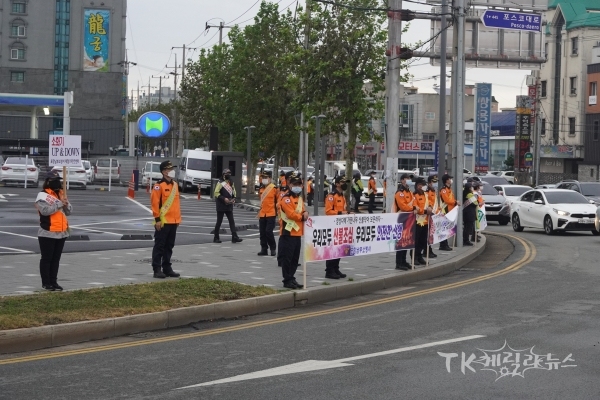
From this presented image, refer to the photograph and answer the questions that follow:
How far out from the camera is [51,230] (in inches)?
558

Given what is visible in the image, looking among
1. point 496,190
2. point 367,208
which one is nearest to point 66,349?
point 496,190

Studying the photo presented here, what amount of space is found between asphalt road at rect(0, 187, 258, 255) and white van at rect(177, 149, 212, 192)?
1374cm

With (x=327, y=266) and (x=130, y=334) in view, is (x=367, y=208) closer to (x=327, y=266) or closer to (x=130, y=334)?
(x=327, y=266)

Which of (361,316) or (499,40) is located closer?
(361,316)

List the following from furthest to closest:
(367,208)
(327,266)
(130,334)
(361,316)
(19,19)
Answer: (19,19)
(367,208)
(327,266)
(361,316)
(130,334)

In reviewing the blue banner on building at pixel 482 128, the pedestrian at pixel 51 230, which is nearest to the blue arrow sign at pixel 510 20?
the pedestrian at pixel 51 230

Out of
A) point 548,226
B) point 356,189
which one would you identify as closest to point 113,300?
point 548,226

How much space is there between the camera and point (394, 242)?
17.8 meters

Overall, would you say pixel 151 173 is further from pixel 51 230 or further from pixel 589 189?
pixel 51 230

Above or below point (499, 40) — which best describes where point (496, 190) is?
below

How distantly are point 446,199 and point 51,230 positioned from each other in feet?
38.0

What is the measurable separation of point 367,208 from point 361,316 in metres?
34.2

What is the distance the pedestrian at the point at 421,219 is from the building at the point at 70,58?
85.0m

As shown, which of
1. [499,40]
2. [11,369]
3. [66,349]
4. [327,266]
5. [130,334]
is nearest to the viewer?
[11,369]
